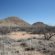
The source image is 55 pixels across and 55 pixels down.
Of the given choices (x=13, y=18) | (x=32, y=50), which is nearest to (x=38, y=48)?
(x=32, y=50)

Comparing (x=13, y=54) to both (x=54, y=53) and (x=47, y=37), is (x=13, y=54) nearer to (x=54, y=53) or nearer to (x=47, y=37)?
(x=54, y=53)

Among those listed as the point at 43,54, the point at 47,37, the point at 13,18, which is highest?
the point at 13,18

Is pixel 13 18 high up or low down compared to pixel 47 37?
up

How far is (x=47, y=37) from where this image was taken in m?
18.4

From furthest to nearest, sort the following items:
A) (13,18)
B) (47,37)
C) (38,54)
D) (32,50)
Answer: (13,18), (47,37), (32,50), (38,54)

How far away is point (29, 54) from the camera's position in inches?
440

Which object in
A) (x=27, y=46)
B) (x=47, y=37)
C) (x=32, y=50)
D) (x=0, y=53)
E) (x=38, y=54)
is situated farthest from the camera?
(x=47, y=37)

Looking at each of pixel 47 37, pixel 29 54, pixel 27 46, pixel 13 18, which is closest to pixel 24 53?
pixel 29 54

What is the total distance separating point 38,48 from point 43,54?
147 centimetres

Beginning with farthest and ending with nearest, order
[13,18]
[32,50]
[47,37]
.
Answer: [13,18] < [47,37] < [32,50]

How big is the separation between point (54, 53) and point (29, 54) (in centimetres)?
165

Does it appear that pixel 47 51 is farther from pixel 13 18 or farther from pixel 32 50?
pixel 13 18

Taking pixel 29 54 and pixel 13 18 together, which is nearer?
pixel 29 54

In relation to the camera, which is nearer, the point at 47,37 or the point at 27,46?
the point at 27,46
